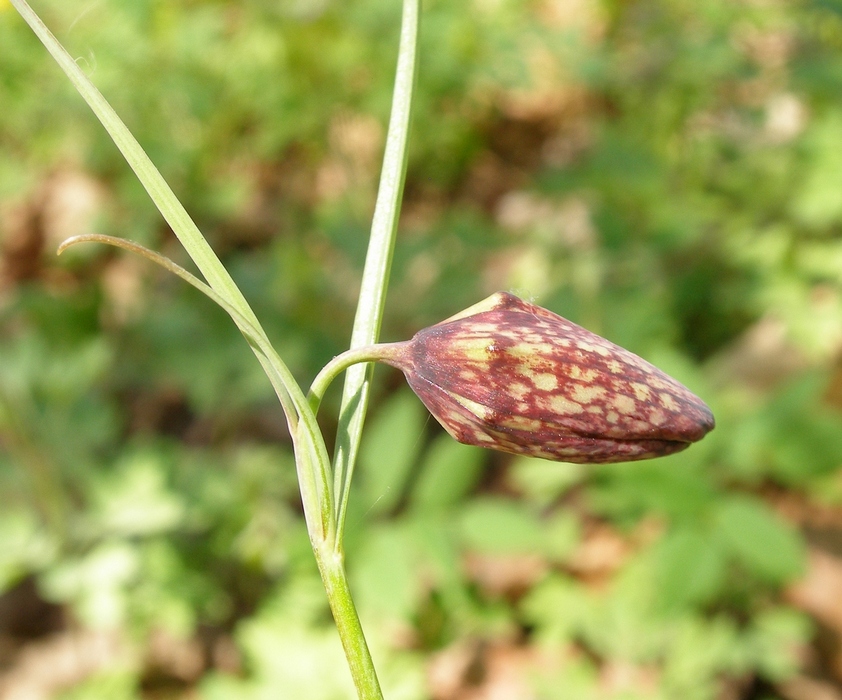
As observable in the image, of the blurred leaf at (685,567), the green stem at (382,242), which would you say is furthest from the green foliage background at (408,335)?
the green stem at (382,242)

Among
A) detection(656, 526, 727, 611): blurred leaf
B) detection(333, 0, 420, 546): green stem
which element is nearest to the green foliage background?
detection(656, 526, 727, 611): blurred leaf

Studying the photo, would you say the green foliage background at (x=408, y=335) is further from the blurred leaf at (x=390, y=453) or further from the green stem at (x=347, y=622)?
the green stem at (x=347, y=622)

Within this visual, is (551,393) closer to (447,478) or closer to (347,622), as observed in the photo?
(347,622)

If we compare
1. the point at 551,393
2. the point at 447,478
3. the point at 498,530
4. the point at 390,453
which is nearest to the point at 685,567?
the point at 498,530

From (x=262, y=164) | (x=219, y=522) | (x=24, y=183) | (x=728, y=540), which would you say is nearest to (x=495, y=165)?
(x=262, y=164)

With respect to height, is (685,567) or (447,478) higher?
(447,478)
